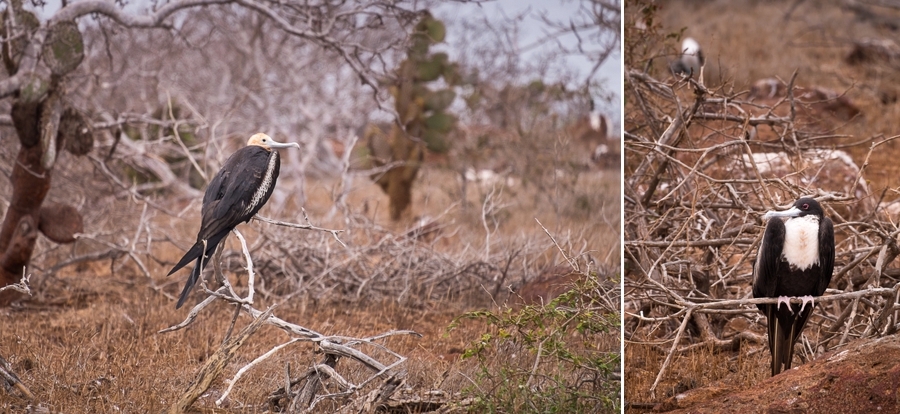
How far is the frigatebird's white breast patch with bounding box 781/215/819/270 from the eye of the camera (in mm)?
2777

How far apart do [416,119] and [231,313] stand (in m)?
4.72

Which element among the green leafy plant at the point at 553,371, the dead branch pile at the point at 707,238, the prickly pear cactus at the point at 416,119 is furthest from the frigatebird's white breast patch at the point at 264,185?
the prickly pear cactus at the point at 416,119

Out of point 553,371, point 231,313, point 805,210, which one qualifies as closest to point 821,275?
point 805,210

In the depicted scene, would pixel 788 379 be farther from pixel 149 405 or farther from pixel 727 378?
pixel 149 405

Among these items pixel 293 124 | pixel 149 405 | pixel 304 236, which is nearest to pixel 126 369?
pixel 149 405

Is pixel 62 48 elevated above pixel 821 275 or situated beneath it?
elevated above

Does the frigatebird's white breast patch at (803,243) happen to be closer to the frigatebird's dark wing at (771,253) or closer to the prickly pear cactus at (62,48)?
the frigatebird's dark wing at (771,253)

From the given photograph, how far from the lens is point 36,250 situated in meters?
5.93

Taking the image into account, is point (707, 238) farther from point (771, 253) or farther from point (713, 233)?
point (771, 253)

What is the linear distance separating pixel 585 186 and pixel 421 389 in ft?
21.4

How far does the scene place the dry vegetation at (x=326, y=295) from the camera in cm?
312

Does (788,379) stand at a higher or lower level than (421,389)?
higher

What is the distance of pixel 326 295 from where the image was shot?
5141 mm

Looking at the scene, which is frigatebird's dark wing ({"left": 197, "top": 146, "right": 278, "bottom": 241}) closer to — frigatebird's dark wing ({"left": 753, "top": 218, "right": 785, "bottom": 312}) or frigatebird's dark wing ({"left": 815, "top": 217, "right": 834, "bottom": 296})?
frigatebird's dark wing ({"left": 753, "top": 218, "right": 785, "bottom": 312})
